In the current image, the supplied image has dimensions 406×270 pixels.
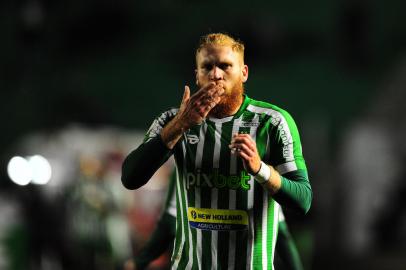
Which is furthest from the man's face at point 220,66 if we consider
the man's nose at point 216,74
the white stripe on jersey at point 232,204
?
the white stripe on jersey at point 232,204

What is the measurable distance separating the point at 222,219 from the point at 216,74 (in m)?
0.69

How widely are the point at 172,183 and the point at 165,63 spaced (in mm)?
23428

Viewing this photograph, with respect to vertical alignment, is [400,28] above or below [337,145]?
above

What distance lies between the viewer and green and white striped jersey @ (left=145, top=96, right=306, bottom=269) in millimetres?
3348

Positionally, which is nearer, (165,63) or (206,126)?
(206,126)

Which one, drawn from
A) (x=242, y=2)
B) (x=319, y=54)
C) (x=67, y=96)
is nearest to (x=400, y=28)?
(x=319, y=54)

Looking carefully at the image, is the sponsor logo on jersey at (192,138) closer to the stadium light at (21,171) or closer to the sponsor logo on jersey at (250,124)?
the sponsor logo on jersey at (250,124)

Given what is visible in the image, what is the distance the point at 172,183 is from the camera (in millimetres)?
4980

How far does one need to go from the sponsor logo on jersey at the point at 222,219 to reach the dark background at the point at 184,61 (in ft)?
59.2

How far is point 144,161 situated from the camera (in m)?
3.20

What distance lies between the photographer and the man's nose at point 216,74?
312 centimetres

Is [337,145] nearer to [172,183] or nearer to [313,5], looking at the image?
[313,5]

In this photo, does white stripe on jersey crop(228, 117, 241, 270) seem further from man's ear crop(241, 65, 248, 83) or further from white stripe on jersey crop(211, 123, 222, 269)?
man's ear crop(241, 65, 248, 83)

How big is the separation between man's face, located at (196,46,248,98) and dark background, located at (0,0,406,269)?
18.2 metres
